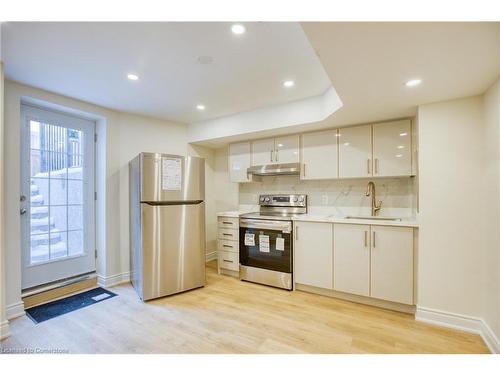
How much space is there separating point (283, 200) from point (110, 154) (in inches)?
97.4

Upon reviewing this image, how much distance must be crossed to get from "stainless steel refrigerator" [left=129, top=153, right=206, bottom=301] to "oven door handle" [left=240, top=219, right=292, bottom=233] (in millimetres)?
→ 604

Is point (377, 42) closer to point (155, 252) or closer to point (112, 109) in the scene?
point (155, 252)

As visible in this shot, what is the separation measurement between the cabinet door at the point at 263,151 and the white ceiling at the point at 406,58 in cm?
140

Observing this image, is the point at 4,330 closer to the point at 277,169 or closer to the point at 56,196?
the point at 56,196

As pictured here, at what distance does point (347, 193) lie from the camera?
3.17 m

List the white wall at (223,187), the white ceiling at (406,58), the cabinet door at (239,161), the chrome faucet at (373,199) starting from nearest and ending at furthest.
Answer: the white ceiling at (406,58), the chrome faucet at (373,199), the cabinet door at (239,161), the white wall at (223,187)

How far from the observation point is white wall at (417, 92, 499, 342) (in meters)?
1.97

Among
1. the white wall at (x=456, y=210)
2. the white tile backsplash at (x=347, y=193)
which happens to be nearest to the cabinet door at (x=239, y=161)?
the white tile backsplash at (x=347, y=193)

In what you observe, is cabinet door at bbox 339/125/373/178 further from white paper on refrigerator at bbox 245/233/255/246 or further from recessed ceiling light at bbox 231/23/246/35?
recessed ceiling light at bbox 231/23/246/35

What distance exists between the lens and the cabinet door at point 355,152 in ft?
9.18

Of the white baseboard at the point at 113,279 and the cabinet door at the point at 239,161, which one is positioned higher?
the cabinet door at the point at 239,161

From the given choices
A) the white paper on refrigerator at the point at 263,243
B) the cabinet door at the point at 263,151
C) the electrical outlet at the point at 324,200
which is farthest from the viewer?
the cabinet door at the point at 263,151

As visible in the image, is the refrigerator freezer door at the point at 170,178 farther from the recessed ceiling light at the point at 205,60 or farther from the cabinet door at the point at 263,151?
the recessed ceiling light at the point at 205,60

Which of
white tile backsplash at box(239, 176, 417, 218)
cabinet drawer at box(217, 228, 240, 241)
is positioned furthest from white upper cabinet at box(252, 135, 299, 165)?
cabinet drawer at box(217, 228, 240, 241)
